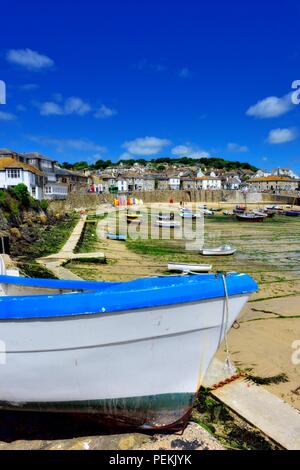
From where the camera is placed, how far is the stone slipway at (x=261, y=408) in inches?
172

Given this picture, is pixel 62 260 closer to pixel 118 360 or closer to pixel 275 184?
pixel 118 360

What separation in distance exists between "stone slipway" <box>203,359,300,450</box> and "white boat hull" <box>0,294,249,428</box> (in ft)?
2.98

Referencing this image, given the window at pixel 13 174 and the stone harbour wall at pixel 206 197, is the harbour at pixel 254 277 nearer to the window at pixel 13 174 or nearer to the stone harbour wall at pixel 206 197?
the window at pixel 13 174

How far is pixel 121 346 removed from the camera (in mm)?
4129

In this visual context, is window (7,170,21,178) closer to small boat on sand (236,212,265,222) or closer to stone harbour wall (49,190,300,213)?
stone harbour wall (49,190,300,213)

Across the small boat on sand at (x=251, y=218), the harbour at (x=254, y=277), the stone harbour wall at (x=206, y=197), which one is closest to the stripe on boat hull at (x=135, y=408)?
the harbour at (x=254, y=277)

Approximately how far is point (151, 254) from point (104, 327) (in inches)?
669

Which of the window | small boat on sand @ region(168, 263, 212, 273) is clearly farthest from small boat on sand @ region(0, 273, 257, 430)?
the window

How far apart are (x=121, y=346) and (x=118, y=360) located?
0.23 metres

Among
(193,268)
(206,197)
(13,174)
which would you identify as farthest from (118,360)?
(206,197)

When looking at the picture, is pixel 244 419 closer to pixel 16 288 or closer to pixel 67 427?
pixel 67 427

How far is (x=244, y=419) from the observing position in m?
4.67

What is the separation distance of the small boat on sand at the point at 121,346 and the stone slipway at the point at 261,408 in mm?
869
